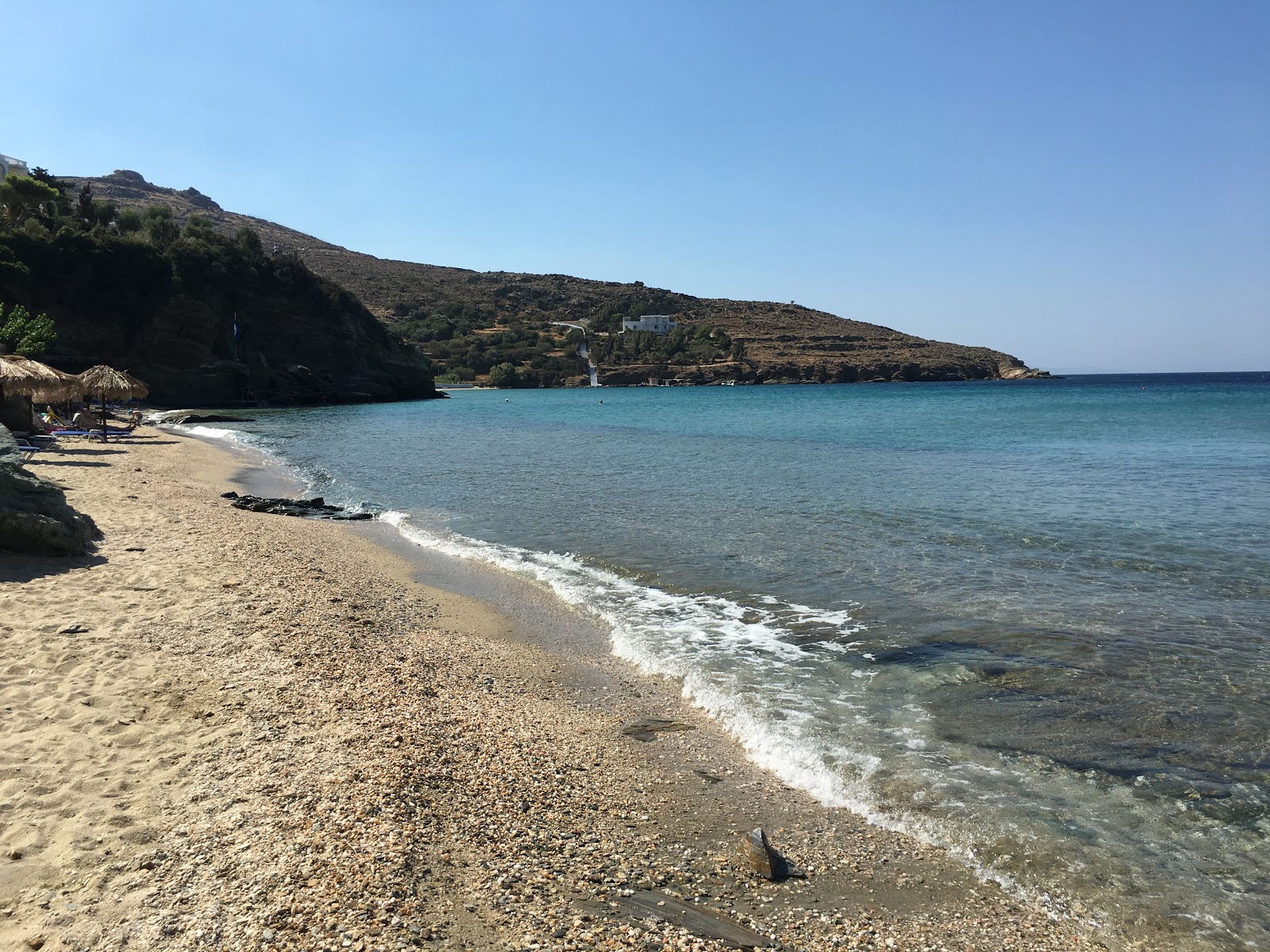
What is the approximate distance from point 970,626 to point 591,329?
122597 mm

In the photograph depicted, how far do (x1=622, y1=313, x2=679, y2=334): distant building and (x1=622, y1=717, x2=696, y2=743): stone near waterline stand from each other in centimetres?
12571

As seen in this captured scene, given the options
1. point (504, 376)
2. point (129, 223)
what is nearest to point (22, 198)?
point (129, 223)

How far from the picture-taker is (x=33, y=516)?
8953mm

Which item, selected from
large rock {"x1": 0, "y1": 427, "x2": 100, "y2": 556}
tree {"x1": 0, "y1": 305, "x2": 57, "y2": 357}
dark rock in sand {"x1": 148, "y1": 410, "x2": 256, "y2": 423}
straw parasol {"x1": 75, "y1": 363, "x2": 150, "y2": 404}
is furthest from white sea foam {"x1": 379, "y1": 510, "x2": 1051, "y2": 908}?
dark rock in sand {"x1": 148, "y1": 410, "x2": 256, "y2": 423}

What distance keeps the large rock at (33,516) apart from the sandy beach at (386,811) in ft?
3.14

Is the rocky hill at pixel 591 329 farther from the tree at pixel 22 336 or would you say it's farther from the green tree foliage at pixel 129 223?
the tree at pixel 22 336

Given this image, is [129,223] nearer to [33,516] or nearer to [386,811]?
[33,516]

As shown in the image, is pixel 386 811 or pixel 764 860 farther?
pixel 386 811

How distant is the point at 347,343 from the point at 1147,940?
7453cm

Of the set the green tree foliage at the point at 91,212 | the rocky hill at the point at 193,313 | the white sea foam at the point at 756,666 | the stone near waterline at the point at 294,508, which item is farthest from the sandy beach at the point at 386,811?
the green tree foliage at the point at 91,212

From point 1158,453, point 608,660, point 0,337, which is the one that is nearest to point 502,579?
point 608,660

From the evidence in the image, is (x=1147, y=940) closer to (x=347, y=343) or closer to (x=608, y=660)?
(x=608, y=660)

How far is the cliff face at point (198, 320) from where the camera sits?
176ft

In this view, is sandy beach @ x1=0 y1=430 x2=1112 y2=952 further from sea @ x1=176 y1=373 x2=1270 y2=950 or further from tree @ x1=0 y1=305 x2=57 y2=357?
tree @ x1=0 y1=305 x2=57 y2=357
